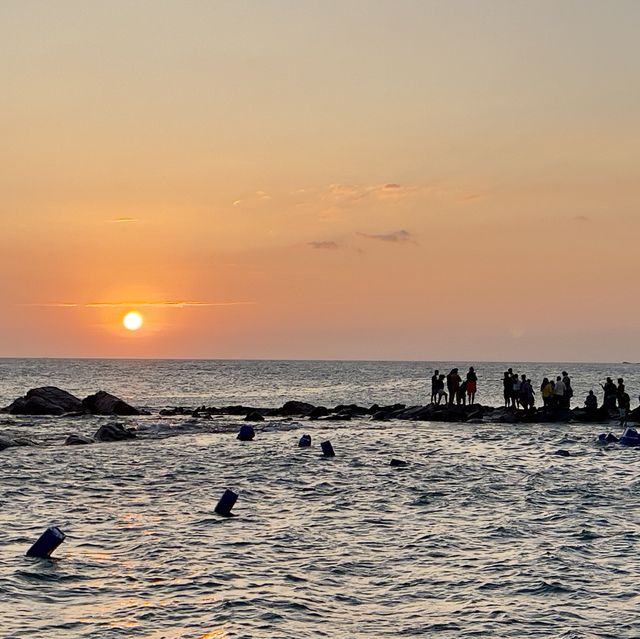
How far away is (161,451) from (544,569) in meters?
21.2

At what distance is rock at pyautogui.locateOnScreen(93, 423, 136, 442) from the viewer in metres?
37.1

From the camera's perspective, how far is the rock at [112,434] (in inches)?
1459

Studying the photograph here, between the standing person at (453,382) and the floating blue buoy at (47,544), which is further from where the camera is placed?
the standing person at (453,382)

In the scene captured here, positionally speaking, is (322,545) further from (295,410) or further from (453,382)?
(295,410)

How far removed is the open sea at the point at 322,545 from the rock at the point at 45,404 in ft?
70.2

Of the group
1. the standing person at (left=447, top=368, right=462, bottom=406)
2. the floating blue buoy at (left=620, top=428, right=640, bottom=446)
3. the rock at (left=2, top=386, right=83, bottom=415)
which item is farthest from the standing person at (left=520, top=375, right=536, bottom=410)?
the rock at (left=2, top=386, right=83, bottom=415)

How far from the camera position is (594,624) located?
475 inches

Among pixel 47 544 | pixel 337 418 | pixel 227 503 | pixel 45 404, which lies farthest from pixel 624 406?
pixel 47 544

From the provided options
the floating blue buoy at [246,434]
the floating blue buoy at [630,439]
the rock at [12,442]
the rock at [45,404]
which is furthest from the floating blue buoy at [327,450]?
the rock at [45,404]

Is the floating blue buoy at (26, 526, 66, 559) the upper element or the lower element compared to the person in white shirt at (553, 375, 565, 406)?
lower

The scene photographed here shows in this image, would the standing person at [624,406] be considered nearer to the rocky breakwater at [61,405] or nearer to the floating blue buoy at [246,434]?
the floating blue buoy at [246,434]

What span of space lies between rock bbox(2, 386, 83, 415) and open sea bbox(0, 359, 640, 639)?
21.4 metres

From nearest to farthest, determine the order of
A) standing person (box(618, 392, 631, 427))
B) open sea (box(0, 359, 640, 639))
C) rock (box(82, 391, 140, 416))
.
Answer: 1. open sea (box(0, 359, 640, 639))
2. standing person (box(618, 392, 631, 427))
3. rock (box(82, 391, 140, 416))

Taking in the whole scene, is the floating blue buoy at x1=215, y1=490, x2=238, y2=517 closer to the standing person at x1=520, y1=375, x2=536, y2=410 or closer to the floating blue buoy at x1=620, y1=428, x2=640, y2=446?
the floating blue buoy at x1=620, y1=428, x2=640, y2=446
